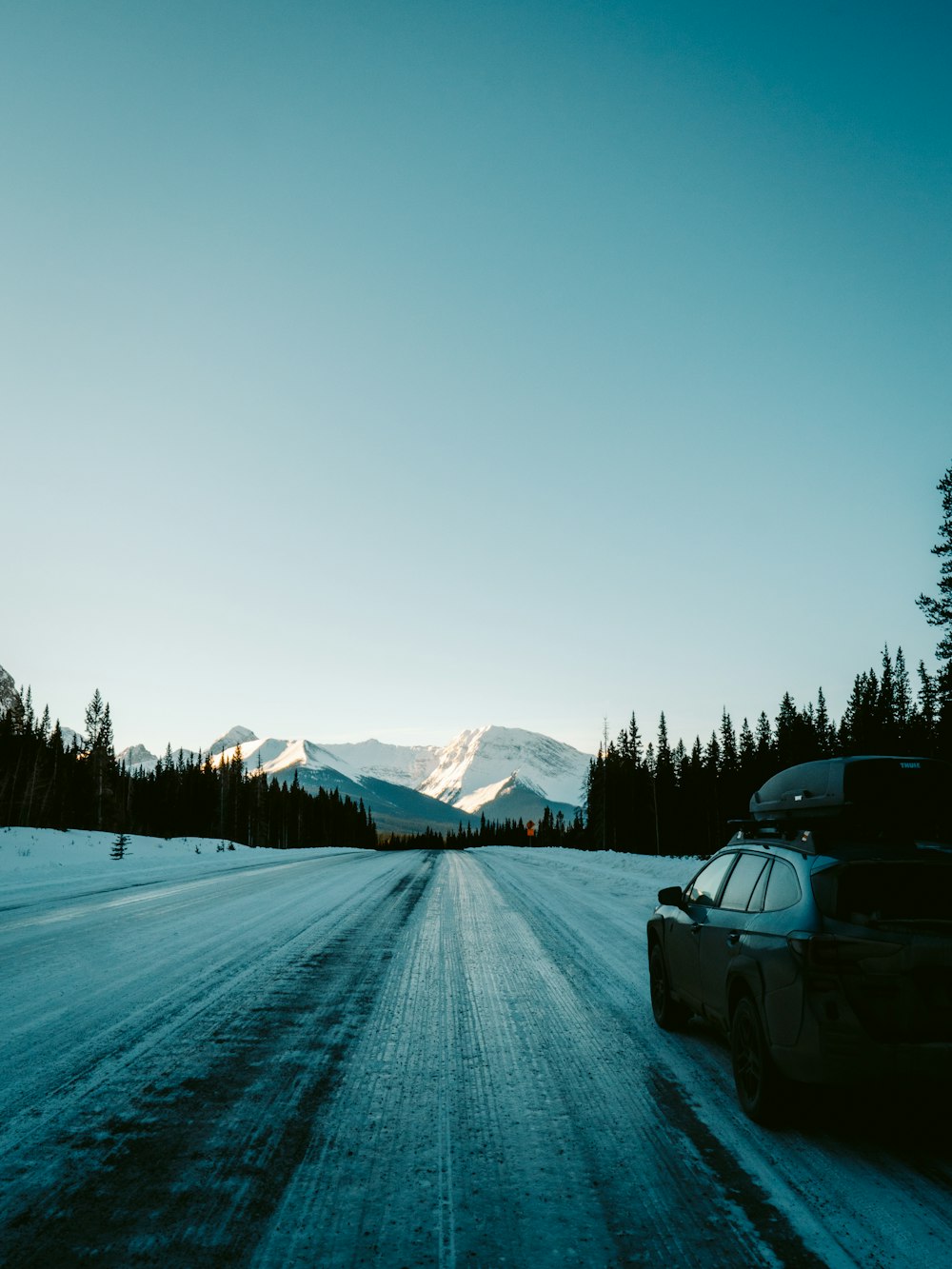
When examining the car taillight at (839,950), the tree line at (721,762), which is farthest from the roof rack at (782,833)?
the tree line at (721,762)

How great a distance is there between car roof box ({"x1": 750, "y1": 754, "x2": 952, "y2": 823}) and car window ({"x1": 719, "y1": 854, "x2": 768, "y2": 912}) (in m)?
0.49

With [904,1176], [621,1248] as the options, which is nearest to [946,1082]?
[904,1176]

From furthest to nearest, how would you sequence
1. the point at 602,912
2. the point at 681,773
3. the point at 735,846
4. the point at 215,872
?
the point at 681,773 → the point at 215,872 → the point at 602,912 → the point at 735,846

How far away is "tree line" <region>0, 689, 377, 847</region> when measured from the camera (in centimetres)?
8138

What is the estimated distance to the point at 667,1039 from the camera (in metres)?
5.98

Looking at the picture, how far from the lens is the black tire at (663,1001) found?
6191mm

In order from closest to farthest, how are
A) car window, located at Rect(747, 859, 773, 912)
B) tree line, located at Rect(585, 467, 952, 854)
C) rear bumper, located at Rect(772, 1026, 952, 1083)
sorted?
rear bumper, located at Rect(772, 1026, 952, 1083) → car window, located at Rect(747, 859, 773, 912) → tree line, located at Rect(585, 467, 952, 854)

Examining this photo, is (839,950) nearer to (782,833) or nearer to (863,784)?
(782,833)

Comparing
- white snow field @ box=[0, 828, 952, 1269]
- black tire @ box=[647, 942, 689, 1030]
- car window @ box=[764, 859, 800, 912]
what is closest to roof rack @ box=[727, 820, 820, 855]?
car window @ box=[764, 859, 800, 912]

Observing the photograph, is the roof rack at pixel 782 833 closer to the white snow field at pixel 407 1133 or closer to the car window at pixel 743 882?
the car window at pixel 743 882

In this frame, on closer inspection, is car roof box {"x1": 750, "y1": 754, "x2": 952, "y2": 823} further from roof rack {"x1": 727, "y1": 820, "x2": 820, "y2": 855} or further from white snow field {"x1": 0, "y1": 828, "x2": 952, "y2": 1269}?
white snow field {"x1": 0, "y1": 828, "x2": 952, "y2": 1269}

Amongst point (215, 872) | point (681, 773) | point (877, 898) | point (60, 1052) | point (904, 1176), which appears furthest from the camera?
point (681, 773)

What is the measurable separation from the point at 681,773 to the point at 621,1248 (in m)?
83.9

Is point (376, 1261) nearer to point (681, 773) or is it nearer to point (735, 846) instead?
point (735, 846)
